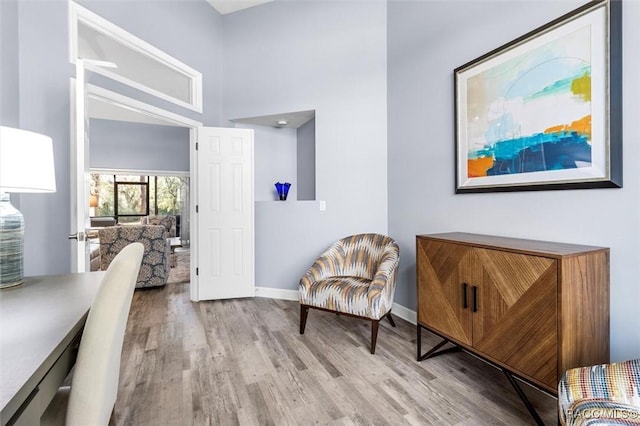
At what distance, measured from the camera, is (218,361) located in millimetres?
2121

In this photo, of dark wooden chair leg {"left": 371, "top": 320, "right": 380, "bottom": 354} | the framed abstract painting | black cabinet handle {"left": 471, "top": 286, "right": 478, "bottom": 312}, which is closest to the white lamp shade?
dark wooden chair leg {"left": 371, "top": 320, "right": 380, "bottom": 354}

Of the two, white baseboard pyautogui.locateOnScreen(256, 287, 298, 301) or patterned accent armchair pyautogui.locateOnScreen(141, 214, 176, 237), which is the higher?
patterned accent armchair pyautogui.locateOnScreen(141, 214, 176, 237)

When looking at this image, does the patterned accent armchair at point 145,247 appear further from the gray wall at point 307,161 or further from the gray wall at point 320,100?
the gray wall at point 307,161

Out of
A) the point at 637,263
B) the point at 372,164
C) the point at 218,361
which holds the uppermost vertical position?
the point at 372,164

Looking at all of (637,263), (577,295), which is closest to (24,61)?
(577,295)

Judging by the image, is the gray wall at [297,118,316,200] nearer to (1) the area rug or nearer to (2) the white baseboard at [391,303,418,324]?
(2) the white baseboard at [391,303,418,324]

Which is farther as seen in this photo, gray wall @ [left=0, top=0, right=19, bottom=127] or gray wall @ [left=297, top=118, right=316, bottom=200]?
gray wall @ [left=297, top=118, right=316, bottom=200]

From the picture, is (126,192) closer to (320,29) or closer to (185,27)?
(185,27)

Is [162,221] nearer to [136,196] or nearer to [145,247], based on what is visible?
[136,196]

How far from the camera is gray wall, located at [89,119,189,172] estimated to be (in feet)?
20.3

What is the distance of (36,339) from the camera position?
779 millimetres

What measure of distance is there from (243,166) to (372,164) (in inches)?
60.4

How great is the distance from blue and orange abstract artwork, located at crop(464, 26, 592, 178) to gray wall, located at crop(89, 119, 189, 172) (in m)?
6.41

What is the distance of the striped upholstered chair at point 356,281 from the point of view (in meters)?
2.25
